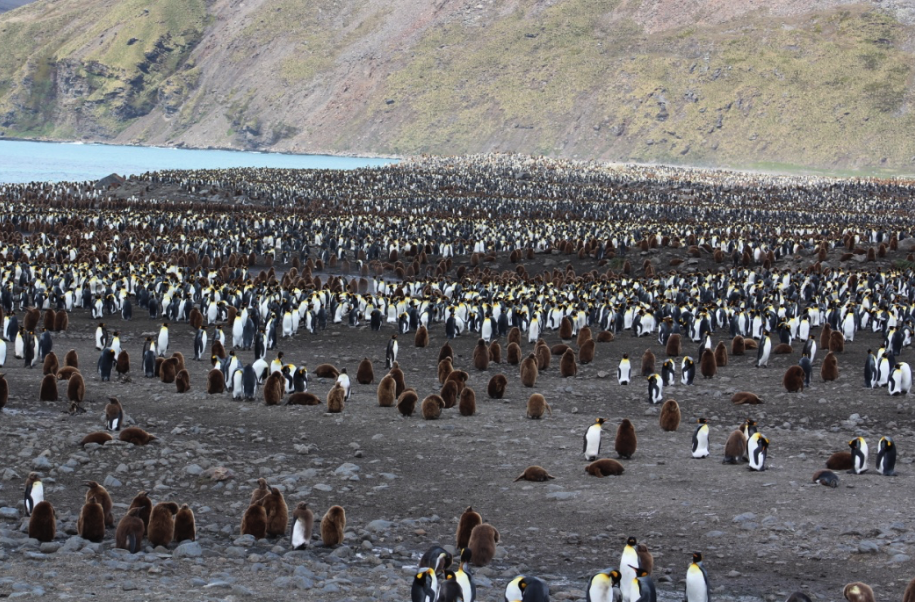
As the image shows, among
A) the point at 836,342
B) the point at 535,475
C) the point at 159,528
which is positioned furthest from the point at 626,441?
the point at 836,342

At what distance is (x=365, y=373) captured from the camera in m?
15.8

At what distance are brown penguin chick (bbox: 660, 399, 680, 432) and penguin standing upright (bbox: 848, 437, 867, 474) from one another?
8.19 ft

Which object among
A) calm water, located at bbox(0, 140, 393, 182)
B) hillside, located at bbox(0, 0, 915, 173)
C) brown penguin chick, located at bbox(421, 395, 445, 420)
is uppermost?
hillside, located at bbox(0, 0, 915, 173)

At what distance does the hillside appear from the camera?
114 metres

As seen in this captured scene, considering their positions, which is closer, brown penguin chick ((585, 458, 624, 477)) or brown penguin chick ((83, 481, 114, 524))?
brown penguin chick ((83, 481, 114, 524))

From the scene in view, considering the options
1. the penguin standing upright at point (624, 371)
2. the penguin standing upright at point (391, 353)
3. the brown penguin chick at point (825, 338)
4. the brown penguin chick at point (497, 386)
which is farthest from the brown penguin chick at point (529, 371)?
the brown penguin chick at point (825, 338)

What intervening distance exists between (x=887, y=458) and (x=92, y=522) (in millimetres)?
7529

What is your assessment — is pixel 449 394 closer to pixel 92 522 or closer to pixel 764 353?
pixel 92 522

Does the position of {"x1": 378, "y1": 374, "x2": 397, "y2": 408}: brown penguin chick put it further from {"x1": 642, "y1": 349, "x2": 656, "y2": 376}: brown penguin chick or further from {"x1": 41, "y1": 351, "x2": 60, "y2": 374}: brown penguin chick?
{"x1": 642, "y1": 349, "x2": 656, "y2": 376}: brown penguin chick

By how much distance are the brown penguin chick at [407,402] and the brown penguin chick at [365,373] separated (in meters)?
2.56

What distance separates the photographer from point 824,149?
10781 centimetres

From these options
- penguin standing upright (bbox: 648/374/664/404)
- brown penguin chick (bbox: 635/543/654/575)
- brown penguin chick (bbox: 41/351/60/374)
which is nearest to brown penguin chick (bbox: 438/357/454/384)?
penguin standing upright (bbox: 648/374/664/404)

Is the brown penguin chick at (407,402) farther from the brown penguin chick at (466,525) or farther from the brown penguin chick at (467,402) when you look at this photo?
the brown penguin chick at (466,525)

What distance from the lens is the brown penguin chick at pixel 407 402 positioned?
13.2m
